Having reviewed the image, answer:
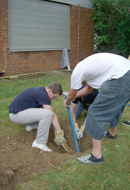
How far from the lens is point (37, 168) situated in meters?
2.53

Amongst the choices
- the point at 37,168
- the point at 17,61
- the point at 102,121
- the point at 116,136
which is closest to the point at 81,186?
the point at 37,168

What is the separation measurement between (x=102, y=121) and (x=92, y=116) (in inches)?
5.4

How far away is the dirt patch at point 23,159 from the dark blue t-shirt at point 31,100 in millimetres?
520

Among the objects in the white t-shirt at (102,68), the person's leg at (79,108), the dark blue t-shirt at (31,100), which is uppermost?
the white t-shirt at (102,68)

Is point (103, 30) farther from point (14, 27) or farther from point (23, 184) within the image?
point (23, 184)

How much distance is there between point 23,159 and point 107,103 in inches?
53.2

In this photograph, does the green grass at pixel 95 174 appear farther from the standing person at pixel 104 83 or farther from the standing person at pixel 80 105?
Result: the standing person at pixel 80 105

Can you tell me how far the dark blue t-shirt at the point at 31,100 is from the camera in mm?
3035

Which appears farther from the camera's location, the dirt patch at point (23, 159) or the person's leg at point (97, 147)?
the person's leg at point (97, 147)

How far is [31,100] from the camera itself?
3.12m

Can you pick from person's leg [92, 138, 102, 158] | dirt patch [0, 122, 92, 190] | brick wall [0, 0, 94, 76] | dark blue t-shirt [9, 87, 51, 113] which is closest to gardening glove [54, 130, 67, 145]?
dirt patch [0, 122, 92, 190]

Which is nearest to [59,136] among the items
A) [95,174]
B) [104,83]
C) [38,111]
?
[38,111]

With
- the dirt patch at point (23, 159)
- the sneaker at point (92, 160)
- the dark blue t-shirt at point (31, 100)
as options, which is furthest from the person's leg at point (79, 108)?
the sneaker at point (92, 160)

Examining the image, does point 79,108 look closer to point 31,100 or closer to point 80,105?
point 80,105
